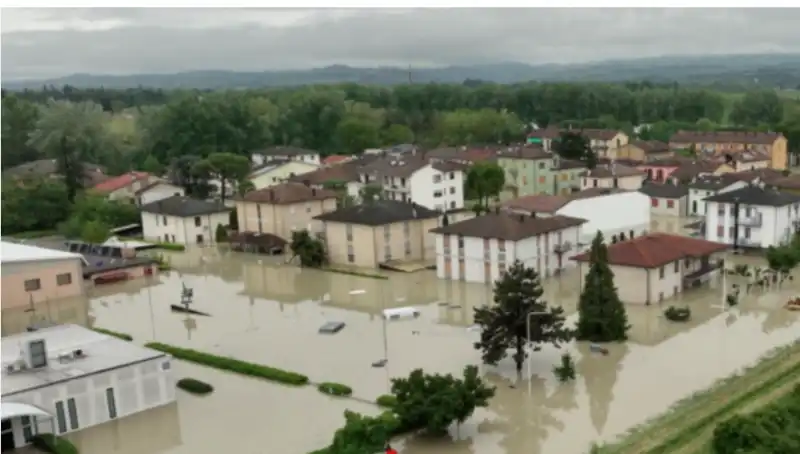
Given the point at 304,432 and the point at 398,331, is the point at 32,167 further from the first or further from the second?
the point at 304,432

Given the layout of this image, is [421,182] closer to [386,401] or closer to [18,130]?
[386,401]

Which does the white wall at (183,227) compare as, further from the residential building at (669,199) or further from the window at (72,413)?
the window at (72,413)

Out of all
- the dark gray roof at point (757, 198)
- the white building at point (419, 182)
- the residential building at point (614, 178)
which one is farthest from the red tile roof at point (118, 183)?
the dark gray roof at point (757, 198)

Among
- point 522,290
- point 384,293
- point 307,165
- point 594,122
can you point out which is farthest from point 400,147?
point 522,290

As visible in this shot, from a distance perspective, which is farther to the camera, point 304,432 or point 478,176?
point 478,176

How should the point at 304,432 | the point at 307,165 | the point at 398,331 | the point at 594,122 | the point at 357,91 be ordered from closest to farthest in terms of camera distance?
1. the point at 304,432
2. the point at 398,331
3. the point at 307,165
4. the point at 594,122
5. the point at 357,91

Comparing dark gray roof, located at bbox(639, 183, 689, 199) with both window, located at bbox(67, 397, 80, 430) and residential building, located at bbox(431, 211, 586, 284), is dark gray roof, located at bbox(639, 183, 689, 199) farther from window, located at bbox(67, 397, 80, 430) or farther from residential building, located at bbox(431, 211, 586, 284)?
window, located at bbox(67, 397, 80, 430)

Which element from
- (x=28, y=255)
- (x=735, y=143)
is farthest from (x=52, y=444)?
(x=735, y=143)
